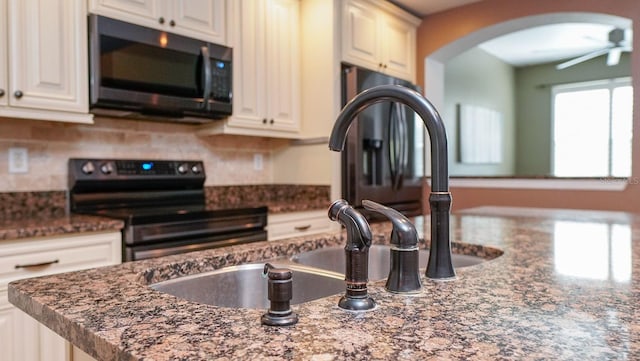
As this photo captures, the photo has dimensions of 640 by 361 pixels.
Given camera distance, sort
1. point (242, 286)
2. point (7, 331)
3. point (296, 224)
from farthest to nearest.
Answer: point (296, 224) < point (7, 331) < point (242, 286)

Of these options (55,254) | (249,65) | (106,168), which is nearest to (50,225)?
(55,254)

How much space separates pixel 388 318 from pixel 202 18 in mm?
2334

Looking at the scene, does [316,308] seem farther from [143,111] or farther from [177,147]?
[177,147]

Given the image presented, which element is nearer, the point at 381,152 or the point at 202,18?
the point at 202,18

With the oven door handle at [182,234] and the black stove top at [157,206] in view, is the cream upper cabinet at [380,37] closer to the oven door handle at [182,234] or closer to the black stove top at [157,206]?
the black stove top at [157,206]

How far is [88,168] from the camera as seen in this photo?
2.36 metres

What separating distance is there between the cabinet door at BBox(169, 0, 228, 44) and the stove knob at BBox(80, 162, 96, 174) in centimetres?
84

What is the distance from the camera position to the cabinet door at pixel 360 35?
3.13 m

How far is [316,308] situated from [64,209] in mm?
2078

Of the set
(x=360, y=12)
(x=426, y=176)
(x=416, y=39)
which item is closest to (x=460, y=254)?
(x=360, y=12)

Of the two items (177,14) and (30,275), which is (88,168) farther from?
(177,14)

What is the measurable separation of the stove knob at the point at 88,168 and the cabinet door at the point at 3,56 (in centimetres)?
53

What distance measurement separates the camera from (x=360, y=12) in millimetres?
3244

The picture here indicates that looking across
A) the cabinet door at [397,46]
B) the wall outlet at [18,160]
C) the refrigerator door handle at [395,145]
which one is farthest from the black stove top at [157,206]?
the cabinet door at [397,46]
